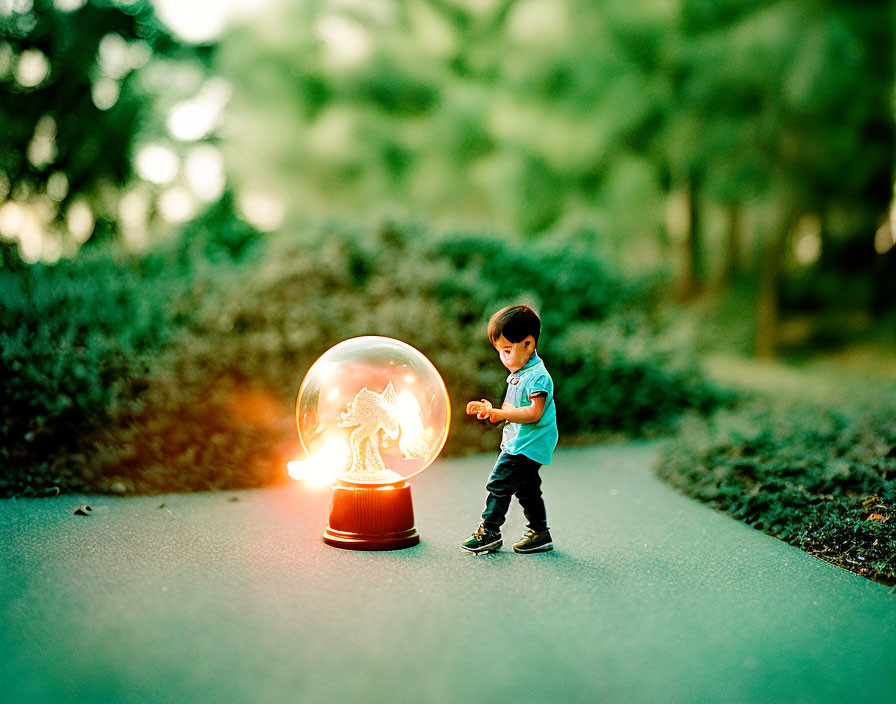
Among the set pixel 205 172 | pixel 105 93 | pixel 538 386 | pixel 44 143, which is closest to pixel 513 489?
pixel 538 386

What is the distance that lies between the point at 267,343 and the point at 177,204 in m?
9.89

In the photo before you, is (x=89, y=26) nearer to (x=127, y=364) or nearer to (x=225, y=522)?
(x=127, y=364)

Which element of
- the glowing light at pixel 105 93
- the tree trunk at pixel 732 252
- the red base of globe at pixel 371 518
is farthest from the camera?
the tree trunk at pixel 732 252

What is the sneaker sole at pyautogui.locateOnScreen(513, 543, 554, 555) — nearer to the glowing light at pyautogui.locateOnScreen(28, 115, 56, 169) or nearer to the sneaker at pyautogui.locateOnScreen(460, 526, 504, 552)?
the sneaker at pyautogui.locateOnScreen(460, 526, 504, 552)

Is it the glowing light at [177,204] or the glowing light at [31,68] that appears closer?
the glowing light at [31,68]

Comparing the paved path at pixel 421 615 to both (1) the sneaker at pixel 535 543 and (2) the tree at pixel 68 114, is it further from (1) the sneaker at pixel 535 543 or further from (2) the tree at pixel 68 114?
(2) the tree at pixel 68 114

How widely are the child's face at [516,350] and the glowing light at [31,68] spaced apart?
11986 mm

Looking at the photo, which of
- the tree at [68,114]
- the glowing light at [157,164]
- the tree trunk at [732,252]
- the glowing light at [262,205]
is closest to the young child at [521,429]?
the tree at [68,114]

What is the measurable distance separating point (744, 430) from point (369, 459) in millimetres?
4444

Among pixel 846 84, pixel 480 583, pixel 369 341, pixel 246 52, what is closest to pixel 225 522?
pixel 369 341

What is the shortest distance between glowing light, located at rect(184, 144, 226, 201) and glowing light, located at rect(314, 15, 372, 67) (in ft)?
12.4

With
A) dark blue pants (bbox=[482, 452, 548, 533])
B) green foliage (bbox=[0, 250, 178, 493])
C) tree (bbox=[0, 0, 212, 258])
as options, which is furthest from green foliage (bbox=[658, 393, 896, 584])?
tree (bbox=[0, 0, 212, 258])

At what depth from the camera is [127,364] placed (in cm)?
698

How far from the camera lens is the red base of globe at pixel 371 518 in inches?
184
